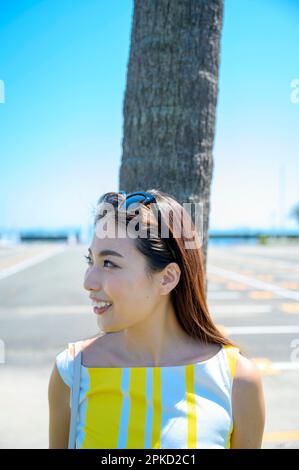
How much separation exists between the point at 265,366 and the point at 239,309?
10.2 feet

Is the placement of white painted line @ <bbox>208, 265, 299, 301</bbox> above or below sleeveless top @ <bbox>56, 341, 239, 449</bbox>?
below

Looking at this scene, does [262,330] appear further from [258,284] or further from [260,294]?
[258,284]

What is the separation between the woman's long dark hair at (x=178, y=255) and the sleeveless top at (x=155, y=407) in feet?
0.52

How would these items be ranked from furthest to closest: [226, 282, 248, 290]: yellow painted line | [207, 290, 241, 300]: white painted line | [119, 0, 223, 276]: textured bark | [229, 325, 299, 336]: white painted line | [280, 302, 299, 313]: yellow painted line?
1. [226, 282, 248, 290]: yellow painted line
2. [207, 290, 241, 300]: white painted line
3. [280, 302, 299, 313]: yellow painted line
4. [229, 325, 299, 336]: white painted line
5. [119, 0, 223, 276]: textured bark

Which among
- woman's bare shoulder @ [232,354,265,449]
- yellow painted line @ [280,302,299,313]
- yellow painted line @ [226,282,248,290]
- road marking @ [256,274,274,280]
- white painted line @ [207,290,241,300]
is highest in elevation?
woman's bare shoulder @ [232,354,265,449]

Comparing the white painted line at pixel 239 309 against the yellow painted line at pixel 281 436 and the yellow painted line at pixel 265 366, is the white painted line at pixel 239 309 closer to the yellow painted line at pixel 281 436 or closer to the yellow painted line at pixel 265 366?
the yellow painted line at pixel 265 366

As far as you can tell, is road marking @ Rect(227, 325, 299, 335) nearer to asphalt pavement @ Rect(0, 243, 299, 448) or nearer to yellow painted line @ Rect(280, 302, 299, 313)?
asphalt pavement @ Rect(0, 243, 299, 448)

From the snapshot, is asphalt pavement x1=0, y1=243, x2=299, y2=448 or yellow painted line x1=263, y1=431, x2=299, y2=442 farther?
asphalt pavement x1=0, y1=243, x2=299, y2=448

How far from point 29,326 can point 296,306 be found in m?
5.00

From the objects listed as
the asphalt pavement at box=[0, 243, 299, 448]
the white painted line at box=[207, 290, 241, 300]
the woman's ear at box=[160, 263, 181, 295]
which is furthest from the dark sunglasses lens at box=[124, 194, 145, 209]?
the white painted line at box=[207, 290, 241, 300]

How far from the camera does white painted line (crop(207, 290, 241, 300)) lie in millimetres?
8875

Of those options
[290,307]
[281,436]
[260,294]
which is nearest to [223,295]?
[260,294]

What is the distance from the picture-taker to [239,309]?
7.66 metres
